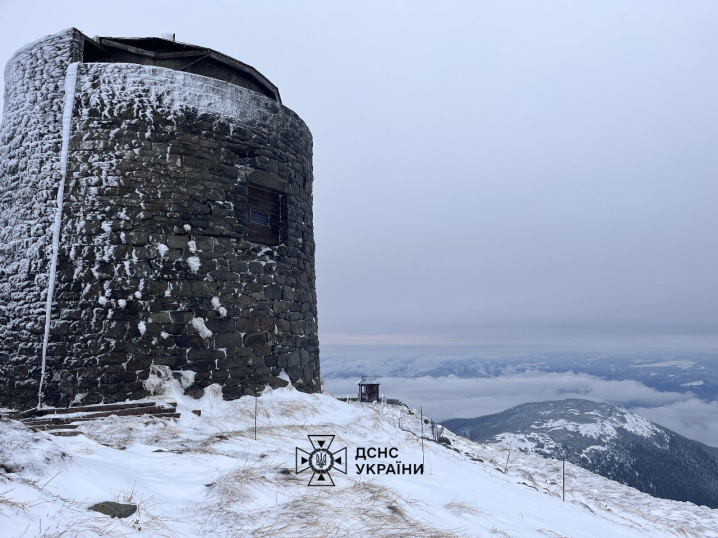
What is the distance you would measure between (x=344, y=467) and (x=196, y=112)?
657 centimetres

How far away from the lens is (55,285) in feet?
24.5

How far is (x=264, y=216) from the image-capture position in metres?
9.55

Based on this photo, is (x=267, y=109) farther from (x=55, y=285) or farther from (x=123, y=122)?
(x=55, y=285)

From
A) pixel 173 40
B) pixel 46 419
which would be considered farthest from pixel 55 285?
pixel 173 40

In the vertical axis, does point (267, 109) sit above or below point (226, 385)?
above

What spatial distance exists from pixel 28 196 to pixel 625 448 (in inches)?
3053

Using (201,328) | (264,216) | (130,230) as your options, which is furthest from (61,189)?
(264,216)

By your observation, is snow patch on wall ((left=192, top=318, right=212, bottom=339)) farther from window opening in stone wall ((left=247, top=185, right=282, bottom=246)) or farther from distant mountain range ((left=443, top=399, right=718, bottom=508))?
distant mountain range ((left=443, top=399, right=718, bottom=508))

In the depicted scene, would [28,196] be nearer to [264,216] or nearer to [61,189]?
[61,189]

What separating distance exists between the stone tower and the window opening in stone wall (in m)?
Answer: 0.05

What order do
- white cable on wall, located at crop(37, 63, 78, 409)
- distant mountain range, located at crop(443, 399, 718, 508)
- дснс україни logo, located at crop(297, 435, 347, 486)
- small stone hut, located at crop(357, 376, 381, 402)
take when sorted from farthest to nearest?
1. distant mountain range, located at crop(443, 399, 718, 508)
2. small stone hut, located at crop(357, 376, 381, 402)
3. white cable on wall, located at crop(37, 63, 78, 409)
4. дснс україни logo, located at crop(297, 435, 347, 486)

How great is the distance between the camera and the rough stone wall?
24.3ft

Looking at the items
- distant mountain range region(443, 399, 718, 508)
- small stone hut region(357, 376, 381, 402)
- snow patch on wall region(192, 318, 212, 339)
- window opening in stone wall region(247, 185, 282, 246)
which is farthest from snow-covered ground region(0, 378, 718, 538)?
distant mountain range region(443, 399, 718, 508)

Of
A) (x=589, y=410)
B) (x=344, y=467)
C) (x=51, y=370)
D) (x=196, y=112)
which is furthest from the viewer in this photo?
(x=589, y=410)
